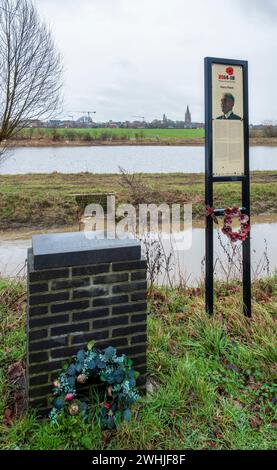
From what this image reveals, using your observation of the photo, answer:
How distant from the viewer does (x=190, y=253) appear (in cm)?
693

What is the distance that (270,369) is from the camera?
9.41 ft

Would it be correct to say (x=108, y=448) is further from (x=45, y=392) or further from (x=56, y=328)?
(x=56, y=328)

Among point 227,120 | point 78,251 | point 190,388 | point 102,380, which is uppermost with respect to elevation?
point 227,120

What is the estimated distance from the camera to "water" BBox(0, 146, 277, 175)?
1879 centimetres

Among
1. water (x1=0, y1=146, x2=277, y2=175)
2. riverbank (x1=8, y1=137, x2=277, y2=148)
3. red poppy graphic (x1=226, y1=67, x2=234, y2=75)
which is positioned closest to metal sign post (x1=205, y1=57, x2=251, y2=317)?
red poppy graphic (x1=226, y1=67, x2=234, y2=75)

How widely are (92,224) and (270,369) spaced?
7289 millimetres

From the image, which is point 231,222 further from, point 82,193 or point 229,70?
point 82,193

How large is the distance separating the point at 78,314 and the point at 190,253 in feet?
15.6

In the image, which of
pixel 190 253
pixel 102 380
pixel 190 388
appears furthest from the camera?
pixel 190 253

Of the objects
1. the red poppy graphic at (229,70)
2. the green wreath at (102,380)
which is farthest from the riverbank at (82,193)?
the green wreath at (102,380)

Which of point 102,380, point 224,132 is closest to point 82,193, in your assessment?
point 224,132

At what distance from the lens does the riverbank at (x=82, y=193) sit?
10259 mm

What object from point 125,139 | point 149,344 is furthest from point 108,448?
point 125,139

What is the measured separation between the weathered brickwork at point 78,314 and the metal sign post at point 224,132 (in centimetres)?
134
